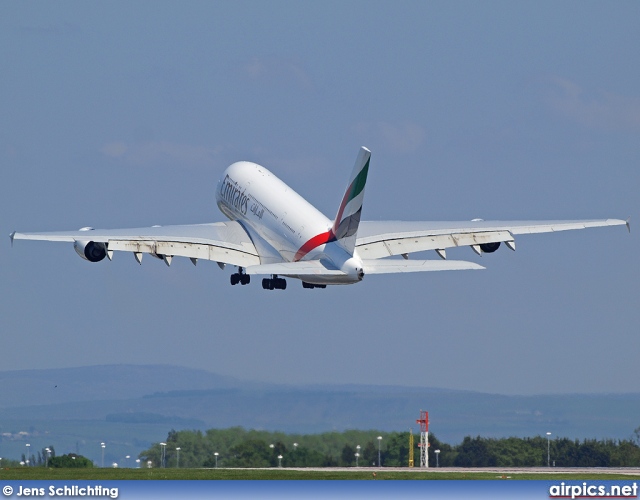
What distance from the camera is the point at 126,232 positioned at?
81750 millimetres

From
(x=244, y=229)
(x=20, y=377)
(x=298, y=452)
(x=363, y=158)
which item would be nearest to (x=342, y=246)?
(x=363, y=158)

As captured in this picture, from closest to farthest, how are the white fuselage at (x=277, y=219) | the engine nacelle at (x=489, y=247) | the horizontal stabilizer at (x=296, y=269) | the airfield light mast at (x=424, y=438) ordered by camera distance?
the horizontal stabilizer at (x=296, y=269), the white fuselage at (x=277, y=219), the airfield light mast at (x=424, y=438), the engine nacelle at (x=489, y=247)

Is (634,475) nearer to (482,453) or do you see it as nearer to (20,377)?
(482,453)

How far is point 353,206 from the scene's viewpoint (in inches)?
2874

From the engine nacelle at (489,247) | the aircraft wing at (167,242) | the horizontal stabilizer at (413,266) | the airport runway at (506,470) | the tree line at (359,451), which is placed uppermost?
the engine nacelle at (489,247)

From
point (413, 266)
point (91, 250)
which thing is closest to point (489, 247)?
point (413, 266)

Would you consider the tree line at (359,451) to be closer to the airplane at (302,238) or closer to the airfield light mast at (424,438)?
the airfield light mast at (424,438)

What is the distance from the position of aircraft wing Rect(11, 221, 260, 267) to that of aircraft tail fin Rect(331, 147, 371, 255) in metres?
9.38

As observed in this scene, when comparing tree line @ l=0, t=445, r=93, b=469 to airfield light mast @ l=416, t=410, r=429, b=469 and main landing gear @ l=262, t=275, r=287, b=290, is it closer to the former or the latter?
main landing gear @ l=262, t=275, r=287, b=290

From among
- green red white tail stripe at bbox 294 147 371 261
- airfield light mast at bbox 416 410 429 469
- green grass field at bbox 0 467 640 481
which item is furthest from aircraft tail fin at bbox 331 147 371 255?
green grass field at bbox 0 467 640 481

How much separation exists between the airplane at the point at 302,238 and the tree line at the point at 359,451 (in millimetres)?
7544

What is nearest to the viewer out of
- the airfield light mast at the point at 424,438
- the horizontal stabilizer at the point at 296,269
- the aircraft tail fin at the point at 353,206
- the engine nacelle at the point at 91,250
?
the horizontal stabilizer at the point at 296,269

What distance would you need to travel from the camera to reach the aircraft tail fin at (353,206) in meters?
72.8

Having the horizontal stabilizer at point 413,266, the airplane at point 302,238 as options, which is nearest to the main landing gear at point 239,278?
the airplane at point 302,238
